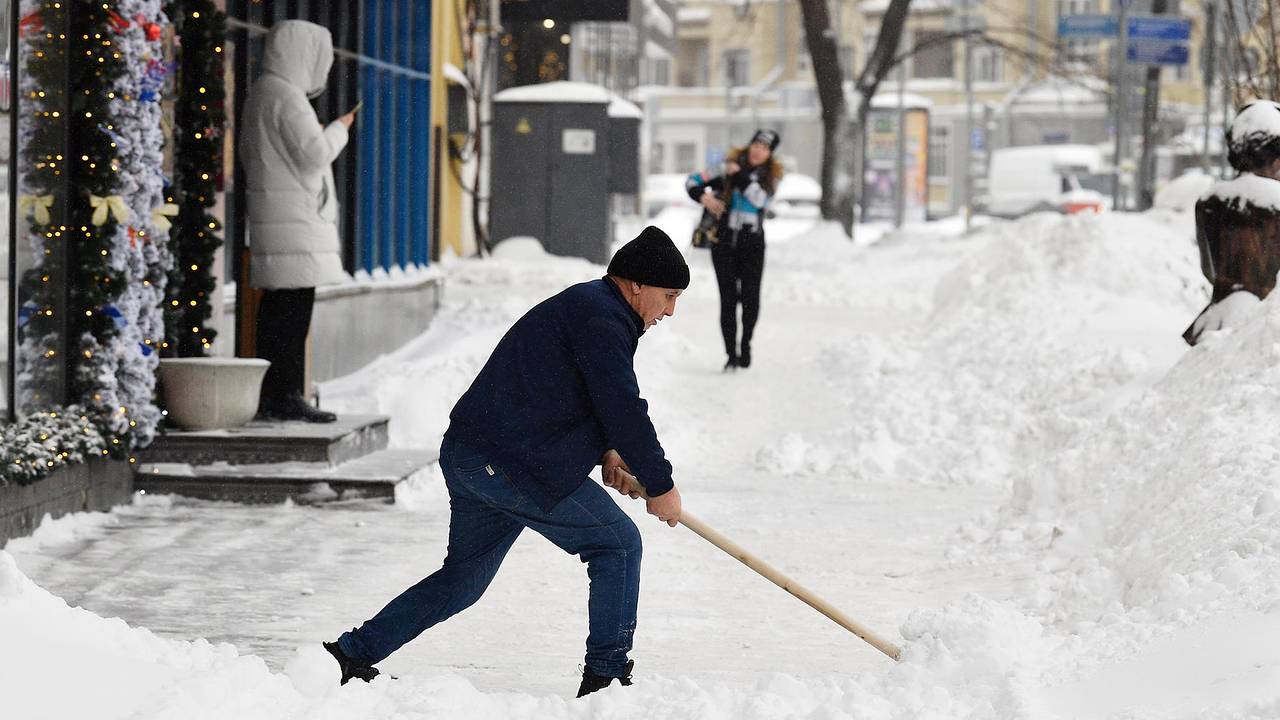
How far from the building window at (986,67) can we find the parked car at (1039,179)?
56.5ft

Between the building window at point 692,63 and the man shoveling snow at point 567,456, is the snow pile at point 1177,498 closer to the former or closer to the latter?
the man shoveling snow at point 567,456

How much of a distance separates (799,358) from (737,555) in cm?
1019

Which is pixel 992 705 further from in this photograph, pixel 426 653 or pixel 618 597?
pixel 426 653

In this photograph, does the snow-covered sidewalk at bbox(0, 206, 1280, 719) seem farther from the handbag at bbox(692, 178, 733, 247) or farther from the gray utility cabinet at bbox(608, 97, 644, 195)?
the gray utility cabinet at bbox(608, 97, 644, 195)

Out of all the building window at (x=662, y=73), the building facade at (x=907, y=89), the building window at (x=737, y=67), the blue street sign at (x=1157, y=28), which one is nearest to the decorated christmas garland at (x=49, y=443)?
the blue street sign at (x=1157, y=28)

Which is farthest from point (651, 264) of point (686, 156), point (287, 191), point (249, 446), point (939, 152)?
point (686, 156)

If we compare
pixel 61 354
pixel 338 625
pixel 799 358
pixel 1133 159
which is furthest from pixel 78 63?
pixel 1133 159

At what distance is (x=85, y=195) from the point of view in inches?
323

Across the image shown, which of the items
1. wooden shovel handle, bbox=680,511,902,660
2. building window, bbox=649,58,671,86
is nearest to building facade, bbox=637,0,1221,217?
building window, bbox=649,58,671,86

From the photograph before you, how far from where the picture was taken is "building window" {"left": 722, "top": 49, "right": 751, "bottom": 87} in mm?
67812

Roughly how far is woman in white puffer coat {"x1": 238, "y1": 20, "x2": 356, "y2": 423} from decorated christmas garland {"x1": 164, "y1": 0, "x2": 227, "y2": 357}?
0.20m

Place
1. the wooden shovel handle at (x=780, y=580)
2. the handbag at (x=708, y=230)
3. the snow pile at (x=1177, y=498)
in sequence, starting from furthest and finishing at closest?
the handbag at (x=708, y=230) → the snow pile at (x=1177, y=498) → the wooden shovel handle at (x=780, y=580)

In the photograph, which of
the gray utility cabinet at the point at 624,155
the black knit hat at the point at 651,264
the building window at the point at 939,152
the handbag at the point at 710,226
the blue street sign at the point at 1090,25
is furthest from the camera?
the building window at the point at 939,152

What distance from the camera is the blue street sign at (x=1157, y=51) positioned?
2395 centimetres
